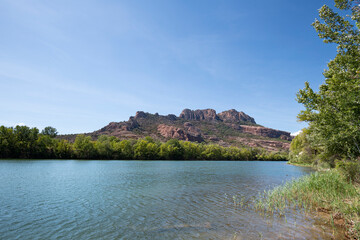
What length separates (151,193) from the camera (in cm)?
1903

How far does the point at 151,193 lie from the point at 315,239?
1343 centimetres

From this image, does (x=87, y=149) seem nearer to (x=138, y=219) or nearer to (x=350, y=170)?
(x=138, y=219)

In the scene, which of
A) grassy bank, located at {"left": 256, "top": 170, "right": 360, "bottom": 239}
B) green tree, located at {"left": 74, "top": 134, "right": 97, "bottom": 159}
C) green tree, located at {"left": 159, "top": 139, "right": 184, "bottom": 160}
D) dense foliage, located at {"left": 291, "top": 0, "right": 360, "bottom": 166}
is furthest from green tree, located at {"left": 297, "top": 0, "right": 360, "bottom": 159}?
green tree, located at {"left": 159, "top": 139, "right": 184, "bottom": 160}

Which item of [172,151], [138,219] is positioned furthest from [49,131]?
[138,219]

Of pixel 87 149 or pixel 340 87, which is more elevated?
pixel 340 87

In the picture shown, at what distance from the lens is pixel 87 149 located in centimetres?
8612

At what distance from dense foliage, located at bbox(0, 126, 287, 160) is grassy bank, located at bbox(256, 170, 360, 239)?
84.3m

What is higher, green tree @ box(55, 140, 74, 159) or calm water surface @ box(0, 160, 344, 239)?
green tree @ box(55, 140, 74, 159)

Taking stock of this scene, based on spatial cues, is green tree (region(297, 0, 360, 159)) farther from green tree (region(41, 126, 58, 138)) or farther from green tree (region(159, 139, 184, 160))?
green tree (region(41, 126, 58, 138))

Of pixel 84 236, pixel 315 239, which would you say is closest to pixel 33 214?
A: pixel 84 236

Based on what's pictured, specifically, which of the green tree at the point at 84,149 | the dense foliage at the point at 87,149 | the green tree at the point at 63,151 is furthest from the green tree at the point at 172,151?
the green tree at the point at 63,151

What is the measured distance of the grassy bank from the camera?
9281 millimetres

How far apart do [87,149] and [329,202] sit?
88367 millimetres

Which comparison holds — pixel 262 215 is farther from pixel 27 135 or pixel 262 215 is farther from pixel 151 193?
pixel 27 135
